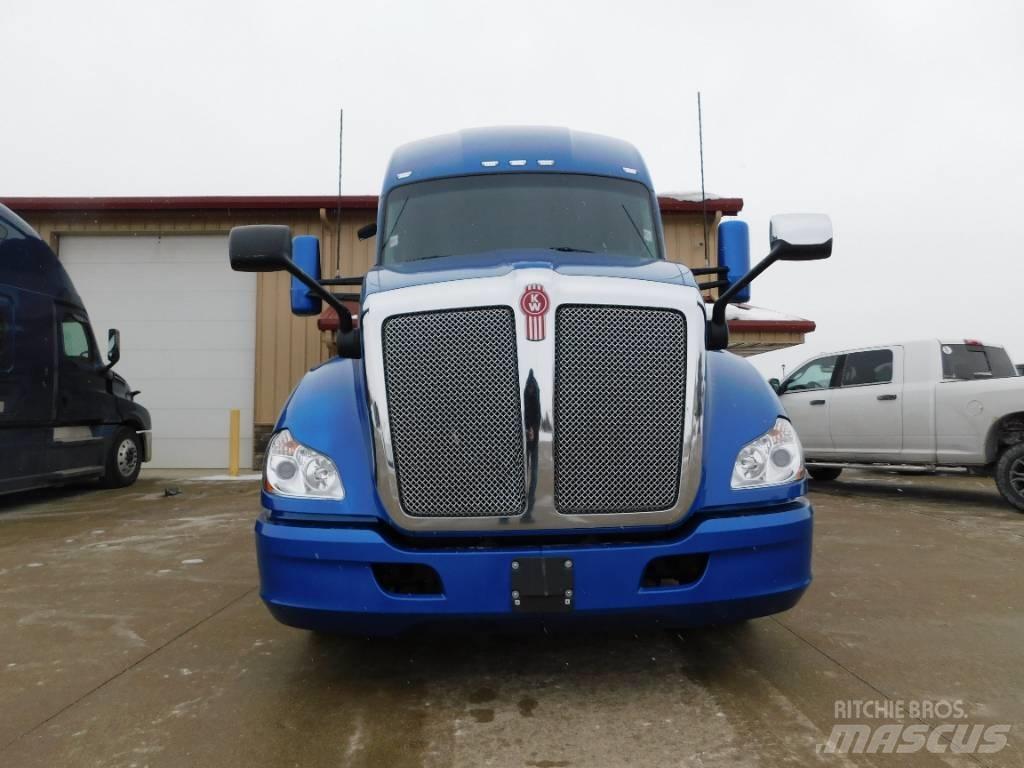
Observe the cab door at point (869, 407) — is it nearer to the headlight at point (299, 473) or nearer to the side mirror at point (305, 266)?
the side mirror at point (305, 266)

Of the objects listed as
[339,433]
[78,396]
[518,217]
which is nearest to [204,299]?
[78,396]

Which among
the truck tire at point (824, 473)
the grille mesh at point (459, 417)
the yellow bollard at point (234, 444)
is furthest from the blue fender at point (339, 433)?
the yellow bollard at point (234, 444)

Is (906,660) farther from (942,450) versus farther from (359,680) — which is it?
(942,450)

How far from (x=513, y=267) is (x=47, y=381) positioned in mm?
7431

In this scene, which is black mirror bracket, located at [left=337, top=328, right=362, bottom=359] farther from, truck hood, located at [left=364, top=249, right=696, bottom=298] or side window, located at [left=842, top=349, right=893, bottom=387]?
side window, located at [left=842, top=349, right=893, bottom=387]

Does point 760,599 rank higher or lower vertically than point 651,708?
higher

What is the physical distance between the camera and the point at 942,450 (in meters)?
7.69

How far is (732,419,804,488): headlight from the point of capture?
8.53ft

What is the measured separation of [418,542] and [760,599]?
4.04 ft

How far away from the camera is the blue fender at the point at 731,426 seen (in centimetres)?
255

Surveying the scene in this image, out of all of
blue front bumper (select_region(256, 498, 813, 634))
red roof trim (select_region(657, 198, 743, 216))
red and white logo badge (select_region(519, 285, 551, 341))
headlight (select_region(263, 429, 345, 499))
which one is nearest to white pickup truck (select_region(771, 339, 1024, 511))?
red roof trim (select_region(657, 198, 743, 216))

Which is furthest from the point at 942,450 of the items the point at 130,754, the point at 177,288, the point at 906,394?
the point at 177,288

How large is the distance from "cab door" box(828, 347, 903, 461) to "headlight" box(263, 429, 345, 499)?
7.56 m

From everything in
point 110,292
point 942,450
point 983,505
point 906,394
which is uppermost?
point 110,292
